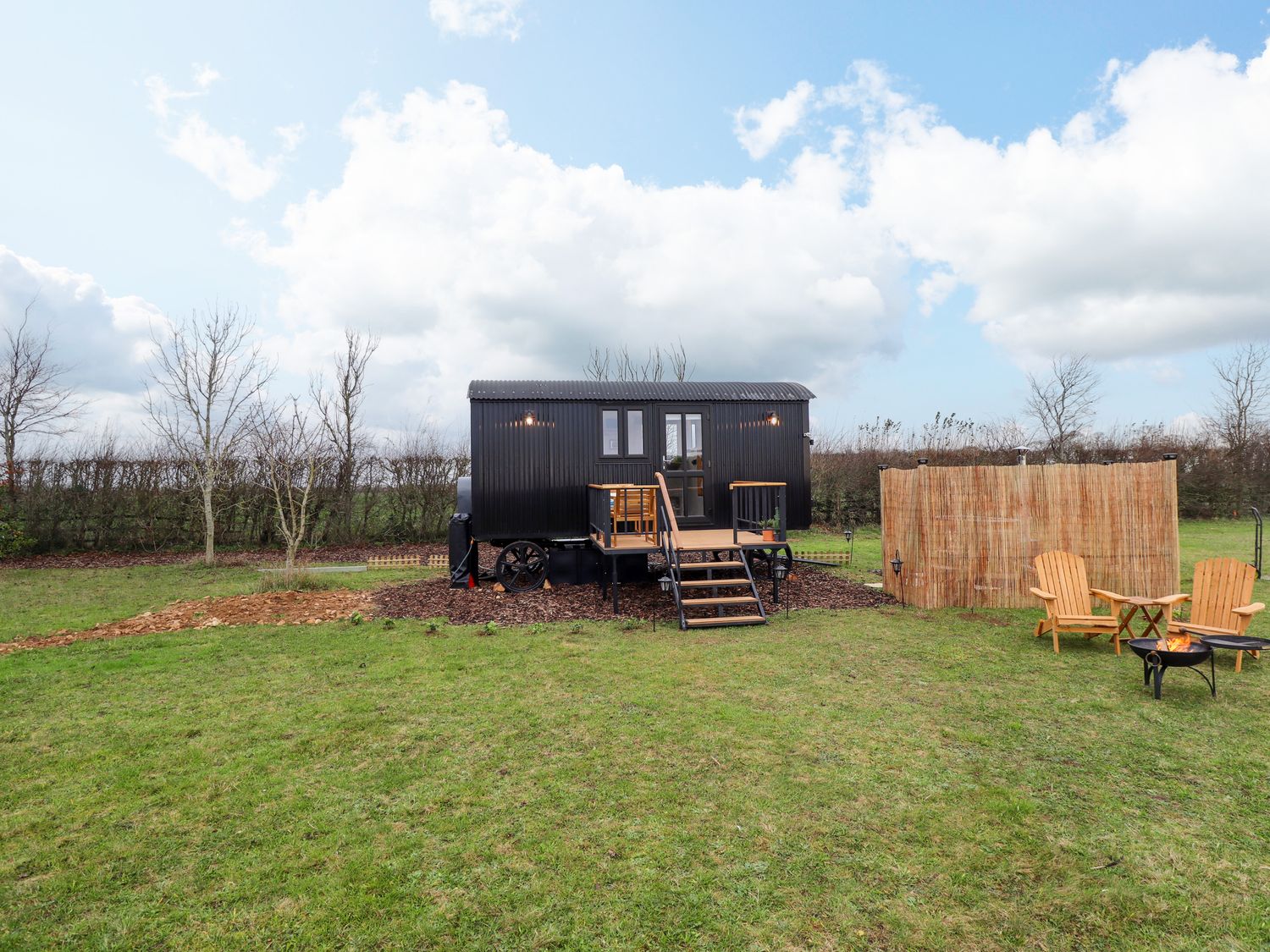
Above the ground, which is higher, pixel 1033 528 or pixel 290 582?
pixel 1033 528

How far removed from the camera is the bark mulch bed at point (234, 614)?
7.12 m

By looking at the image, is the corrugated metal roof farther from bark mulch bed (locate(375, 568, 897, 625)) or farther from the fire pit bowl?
the fire pit bowl

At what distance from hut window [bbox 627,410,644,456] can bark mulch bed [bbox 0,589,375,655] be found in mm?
4790

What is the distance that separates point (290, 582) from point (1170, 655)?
441 inches

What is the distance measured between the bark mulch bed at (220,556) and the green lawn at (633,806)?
8.79 meters

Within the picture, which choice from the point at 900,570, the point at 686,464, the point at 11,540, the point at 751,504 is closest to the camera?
the point at 900,570

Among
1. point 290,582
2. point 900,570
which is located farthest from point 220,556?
point 900,570

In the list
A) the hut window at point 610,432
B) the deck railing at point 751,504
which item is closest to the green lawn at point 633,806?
the deck railing at point 751,504

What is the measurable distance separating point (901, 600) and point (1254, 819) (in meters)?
5.64

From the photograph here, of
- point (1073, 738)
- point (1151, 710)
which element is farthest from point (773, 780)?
point (1151, 710)

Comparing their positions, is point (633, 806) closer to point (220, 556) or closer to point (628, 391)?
point (628, 391)

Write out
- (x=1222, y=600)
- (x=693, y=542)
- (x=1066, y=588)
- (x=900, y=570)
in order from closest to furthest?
(x=1222, y=600) → (x=1066, y=588) → (x=900, y=570) → (x=693, y=542)

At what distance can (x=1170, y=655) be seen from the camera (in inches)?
189

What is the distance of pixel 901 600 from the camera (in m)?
8.73
